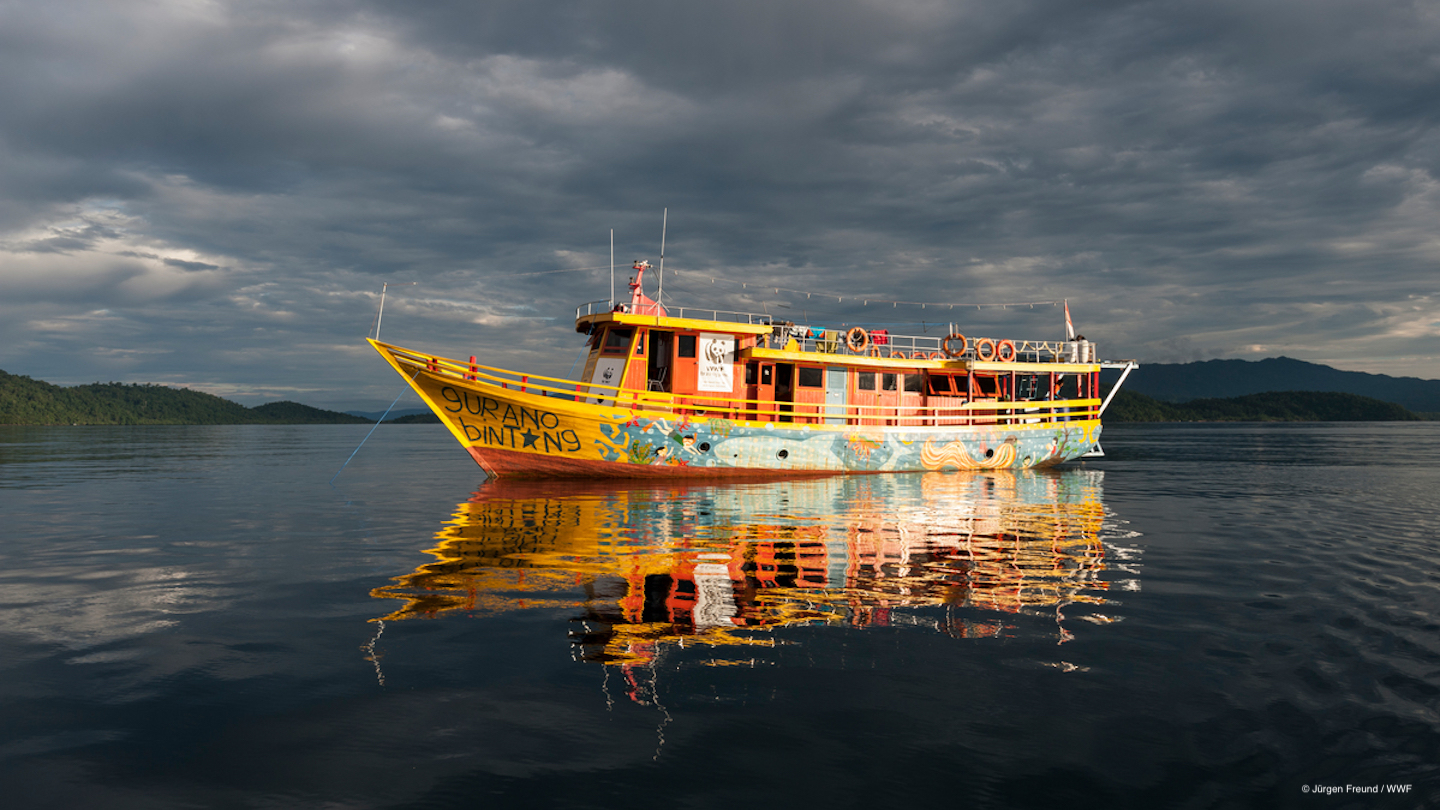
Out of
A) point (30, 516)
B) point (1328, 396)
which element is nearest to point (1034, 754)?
point (30, 516)

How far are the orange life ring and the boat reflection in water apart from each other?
861 centimetres

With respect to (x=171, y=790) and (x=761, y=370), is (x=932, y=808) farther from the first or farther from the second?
(x=761, y=370)

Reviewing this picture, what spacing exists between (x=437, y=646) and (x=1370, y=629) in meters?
9.34

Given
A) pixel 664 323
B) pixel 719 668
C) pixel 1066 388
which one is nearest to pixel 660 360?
pixel 664 323

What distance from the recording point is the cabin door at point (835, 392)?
84.4 feet

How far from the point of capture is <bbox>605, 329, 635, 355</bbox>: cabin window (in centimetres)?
2358

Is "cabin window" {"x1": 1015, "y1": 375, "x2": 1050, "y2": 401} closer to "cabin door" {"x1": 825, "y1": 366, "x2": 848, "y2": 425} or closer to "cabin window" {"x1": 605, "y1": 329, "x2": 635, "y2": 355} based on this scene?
"cabin door" {"x1": 825, "y1": 366, "x2": 848, "y2": 425}

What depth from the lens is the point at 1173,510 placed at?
55.9 feet

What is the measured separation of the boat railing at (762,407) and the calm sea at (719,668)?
841 cm

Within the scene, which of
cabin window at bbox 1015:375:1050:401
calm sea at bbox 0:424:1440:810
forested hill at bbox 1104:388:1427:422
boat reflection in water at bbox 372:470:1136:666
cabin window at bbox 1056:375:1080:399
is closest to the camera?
calm sea at bbox 0:424:1440:810

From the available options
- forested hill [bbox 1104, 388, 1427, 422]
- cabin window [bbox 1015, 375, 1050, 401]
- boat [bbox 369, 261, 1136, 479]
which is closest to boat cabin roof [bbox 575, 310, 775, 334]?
boat [bbox 369, 261, 1136, 479]

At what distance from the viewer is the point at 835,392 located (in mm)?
25891

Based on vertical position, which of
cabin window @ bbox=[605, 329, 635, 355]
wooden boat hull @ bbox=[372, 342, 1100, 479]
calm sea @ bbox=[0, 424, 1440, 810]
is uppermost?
cabin window @ bbox=[605, 329, 635, 355]

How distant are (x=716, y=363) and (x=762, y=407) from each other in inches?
99.5
